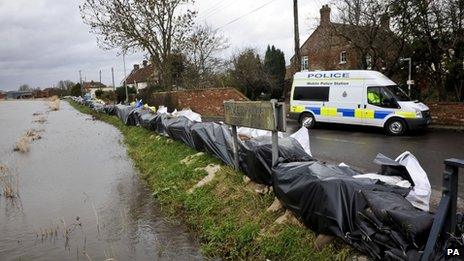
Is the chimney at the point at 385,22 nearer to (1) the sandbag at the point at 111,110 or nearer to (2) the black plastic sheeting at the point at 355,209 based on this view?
(2) the black plastic sheeting at the point at 355,209

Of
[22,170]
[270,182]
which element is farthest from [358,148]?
[22,170]

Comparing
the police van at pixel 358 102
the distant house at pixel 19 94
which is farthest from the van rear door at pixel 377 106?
the distant house at pixel 19 94

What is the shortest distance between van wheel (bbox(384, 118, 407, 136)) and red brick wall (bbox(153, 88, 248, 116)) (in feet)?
38.5

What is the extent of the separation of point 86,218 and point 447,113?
14.8 meters

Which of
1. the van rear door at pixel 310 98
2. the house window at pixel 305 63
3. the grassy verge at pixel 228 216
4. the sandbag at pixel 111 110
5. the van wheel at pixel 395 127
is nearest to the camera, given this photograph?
the grassy verge at pixel 228 216

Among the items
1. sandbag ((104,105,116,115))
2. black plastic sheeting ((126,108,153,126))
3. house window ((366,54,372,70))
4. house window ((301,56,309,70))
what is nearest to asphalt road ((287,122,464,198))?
house window ((366,54,372,70))

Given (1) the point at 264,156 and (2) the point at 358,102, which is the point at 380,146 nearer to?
(2) the point at 358,102

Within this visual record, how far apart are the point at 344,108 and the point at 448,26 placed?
19.0 feet

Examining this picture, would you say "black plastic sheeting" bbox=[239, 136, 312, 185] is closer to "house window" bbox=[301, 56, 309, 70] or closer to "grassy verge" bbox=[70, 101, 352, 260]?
"grassy verge" bbox=[70, 101, 352, 260]

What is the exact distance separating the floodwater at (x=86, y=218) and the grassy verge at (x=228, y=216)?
0.30m

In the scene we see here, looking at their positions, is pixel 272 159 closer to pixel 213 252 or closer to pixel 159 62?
pixel 213 252

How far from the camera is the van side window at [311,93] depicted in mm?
17328

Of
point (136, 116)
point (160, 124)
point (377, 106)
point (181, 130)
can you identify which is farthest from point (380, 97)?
point (136, 116)

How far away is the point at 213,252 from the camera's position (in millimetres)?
5844
